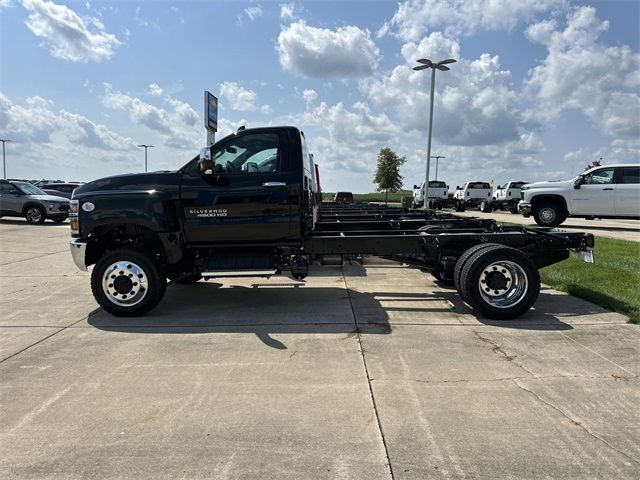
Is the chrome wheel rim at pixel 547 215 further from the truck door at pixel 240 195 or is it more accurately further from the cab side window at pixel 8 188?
the cab side window at pixel 8 188

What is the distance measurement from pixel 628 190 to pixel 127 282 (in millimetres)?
16560

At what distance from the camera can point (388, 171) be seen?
175ft

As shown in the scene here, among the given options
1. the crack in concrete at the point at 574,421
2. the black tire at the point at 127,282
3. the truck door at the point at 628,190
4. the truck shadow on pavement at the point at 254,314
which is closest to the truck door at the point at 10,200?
the truck shadow on pavement at the point at 254,314

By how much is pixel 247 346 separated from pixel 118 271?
6.90 ft

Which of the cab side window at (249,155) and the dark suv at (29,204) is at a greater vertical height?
the cab side window at (249,155)

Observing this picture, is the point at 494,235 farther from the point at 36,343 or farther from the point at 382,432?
the point at 36,343

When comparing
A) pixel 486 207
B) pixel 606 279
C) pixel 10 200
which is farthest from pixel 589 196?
pixel 10 200

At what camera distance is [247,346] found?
4.66 metres

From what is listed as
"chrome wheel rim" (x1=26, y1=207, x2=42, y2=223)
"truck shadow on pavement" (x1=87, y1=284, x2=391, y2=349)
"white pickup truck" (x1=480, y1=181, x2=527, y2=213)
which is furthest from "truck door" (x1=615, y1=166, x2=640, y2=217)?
"chrome wheel rim" (x1=26, y1=207, x2=42, y2=223)

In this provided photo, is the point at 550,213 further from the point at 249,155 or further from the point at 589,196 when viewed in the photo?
the point at 249,155

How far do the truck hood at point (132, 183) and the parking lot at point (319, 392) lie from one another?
158 cm

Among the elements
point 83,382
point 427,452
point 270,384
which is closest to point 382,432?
point 427,452

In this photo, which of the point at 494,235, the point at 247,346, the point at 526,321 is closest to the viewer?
the point at 247,346

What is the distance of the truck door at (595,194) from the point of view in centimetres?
1619
